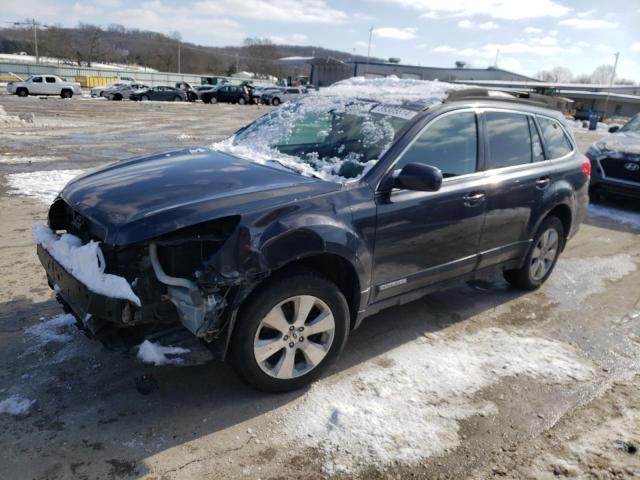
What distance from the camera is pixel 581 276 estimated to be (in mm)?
5762

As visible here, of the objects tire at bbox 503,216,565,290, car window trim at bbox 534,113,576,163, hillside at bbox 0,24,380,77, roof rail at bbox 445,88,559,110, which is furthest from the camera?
hillside at bbox 0,24,380,77

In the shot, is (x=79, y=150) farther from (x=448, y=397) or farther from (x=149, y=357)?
(x=448, y=397)

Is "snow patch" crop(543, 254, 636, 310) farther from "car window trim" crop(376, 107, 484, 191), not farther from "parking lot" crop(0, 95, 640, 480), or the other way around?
"car window trim" crop(376, 107, 484, 191)

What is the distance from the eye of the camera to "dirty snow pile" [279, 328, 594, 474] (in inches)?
112

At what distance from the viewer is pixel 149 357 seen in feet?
10.2

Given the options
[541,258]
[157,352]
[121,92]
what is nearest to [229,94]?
[121,92]

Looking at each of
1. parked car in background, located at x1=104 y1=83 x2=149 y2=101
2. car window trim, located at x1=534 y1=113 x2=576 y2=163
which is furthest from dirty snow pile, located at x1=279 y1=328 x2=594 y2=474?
parked car in background, located at x1=104 y1=83 x2=149 y2=101

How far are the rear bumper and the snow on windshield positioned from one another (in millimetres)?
1496

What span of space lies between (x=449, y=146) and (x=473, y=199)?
0.45 meters

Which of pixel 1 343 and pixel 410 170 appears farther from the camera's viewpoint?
pixel 1 343

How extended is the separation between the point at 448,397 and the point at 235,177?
1.98 m

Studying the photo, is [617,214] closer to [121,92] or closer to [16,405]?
[16,405]

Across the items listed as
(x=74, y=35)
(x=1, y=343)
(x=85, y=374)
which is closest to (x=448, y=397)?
(x=85, y=374)

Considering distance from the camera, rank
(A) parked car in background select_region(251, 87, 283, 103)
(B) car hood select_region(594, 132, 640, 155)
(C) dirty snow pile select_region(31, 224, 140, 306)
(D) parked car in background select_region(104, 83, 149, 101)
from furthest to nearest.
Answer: (A) parked car in background select_region(251, 87, 283, 103) < (D) parked car in background select_region(104, 83, 149, 101) < (B) car hood select_region(594, 132, 640, 155) < (C) dirty snow pile select_region(31, 224, 140, 306)
